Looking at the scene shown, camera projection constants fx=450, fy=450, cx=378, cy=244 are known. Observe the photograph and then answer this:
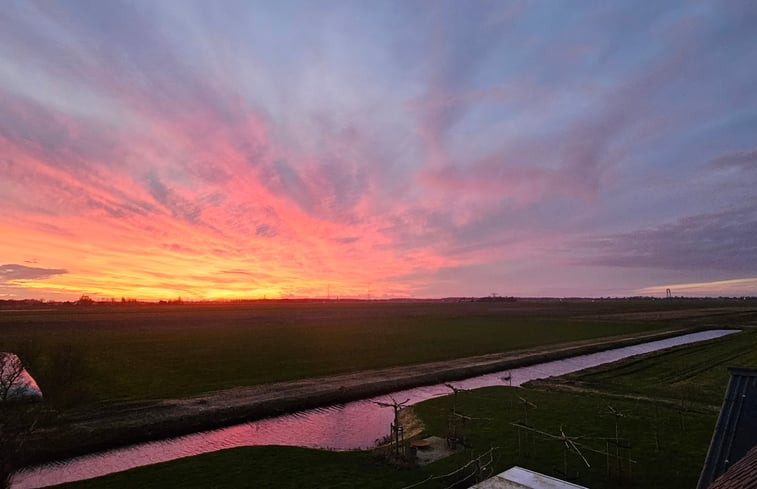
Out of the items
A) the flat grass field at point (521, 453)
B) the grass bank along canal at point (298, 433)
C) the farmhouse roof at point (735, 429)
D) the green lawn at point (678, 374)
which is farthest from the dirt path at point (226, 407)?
the farmhouse roof at point (735, 429)

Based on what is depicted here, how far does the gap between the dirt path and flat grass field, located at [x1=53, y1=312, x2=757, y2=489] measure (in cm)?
763

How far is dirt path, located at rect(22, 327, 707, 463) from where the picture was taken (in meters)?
28.9

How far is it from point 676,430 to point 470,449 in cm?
1328

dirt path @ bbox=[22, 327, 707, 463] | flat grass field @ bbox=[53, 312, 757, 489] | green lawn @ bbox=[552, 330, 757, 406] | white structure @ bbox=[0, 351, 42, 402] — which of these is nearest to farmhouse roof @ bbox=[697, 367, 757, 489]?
flat grass field @ bbox=[53, 312, 757, 489]

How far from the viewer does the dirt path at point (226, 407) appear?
1137 inches

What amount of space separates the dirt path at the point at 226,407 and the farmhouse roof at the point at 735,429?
3063 centimetres

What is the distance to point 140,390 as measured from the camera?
40.9 metres

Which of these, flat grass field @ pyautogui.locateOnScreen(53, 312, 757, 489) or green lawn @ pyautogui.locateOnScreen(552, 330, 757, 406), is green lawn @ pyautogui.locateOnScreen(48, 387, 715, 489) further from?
green lawn @ pyautogui.locateOnScreen(552, 330, 757, 406)

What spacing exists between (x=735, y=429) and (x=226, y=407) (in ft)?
108

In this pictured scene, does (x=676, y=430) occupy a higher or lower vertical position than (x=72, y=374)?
→ lower

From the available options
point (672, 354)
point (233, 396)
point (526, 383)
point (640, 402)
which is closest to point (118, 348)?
point (233, 396)

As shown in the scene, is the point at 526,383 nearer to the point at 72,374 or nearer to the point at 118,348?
the point at 72,374

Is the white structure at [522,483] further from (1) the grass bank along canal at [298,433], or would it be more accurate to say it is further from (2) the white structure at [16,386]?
(2) the white structure at [16,386]

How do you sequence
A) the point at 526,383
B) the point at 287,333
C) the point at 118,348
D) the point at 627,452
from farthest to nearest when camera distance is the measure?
the point at 287,333, the point at 118,348, the point at 526,383, the point at 627,452
